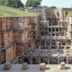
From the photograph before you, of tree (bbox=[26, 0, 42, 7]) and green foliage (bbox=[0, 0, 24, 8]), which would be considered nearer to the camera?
green foliage (bbox=[0, 0, 24, 8])

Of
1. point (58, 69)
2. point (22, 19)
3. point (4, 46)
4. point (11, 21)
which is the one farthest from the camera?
point (22, 19)

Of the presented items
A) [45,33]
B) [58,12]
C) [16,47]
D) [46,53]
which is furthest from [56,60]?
[58,12]

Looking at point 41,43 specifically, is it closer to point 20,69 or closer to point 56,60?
point 56,60

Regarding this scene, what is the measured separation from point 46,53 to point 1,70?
15.3 meters

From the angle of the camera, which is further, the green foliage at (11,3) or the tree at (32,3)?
the tree at (32,3)

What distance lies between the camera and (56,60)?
2981 cm

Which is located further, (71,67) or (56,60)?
(56,60)

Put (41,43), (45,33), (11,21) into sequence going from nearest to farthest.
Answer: (11,21)
(41,43)
(45,33)

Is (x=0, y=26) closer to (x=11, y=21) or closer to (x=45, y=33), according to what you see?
(x=11, y=21)

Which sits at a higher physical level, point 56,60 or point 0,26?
point 0,26

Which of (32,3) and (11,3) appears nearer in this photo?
(11,3)

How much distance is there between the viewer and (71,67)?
17078mm

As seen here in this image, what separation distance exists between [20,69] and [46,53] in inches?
595

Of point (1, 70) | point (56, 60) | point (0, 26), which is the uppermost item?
point (0, 26)
